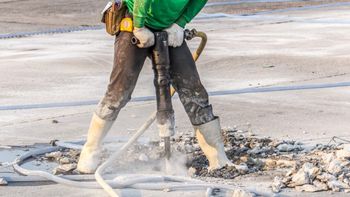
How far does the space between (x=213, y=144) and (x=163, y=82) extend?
0.58 metres

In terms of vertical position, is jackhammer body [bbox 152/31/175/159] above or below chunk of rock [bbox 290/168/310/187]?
above

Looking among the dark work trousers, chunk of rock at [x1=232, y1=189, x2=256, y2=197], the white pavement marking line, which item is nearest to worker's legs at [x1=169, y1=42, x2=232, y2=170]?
the dark work trousers

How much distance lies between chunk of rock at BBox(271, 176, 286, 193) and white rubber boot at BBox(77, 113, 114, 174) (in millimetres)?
1236

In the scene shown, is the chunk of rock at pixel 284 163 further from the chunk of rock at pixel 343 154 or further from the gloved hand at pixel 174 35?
the gloved hand at pixel 174 35

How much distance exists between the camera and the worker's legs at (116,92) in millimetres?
6660

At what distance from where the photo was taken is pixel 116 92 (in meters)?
6.72

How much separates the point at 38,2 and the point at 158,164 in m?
13.6

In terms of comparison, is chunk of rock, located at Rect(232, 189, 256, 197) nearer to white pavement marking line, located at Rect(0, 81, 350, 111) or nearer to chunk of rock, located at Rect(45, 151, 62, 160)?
chunk of rock, located at Rect(45, 151, 62, 160)

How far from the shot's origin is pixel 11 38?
580 inches

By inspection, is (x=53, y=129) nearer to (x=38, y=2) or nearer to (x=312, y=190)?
(x=312, y=190)

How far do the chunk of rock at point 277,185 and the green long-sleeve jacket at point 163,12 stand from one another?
1.24 metres

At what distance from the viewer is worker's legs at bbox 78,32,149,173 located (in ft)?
21.9

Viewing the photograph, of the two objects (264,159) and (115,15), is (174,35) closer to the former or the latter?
(115,15)

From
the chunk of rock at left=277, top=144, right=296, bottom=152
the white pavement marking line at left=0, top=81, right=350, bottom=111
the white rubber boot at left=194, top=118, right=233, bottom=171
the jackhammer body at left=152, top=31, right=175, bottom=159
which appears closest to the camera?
the jackhammer body at left=152, top=31, right=175, bottom=159
